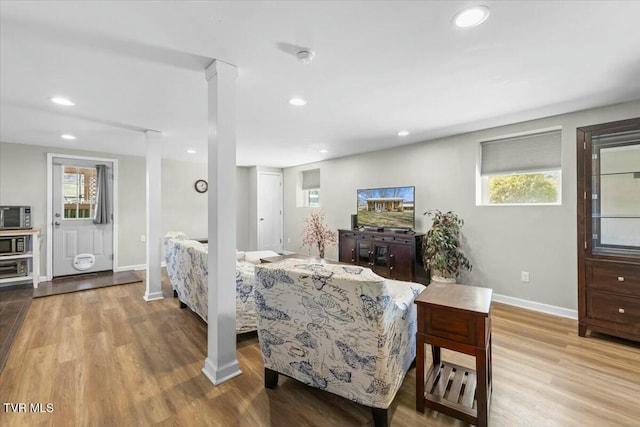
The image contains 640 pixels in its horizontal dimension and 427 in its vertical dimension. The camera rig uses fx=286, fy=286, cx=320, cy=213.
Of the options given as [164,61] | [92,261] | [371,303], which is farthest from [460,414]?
[92,261]

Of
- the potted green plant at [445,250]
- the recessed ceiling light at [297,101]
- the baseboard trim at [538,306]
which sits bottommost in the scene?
the baseboard trim at [538,306]

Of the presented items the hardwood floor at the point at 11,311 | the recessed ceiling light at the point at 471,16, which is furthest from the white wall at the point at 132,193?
the recessed ceiling light at the point at 471,16

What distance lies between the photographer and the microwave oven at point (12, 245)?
13.8 feet

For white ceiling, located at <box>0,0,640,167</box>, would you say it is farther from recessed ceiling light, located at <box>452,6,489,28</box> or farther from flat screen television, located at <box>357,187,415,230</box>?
flat screen television, located at <box>357,187,415,230</box>

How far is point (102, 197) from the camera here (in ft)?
17.4

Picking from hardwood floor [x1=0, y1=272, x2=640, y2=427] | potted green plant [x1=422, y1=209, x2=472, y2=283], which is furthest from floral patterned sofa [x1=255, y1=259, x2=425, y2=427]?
potted green plant [x1=422, y1=209, x2=472, y2=283]

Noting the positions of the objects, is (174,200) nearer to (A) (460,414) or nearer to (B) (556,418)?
(A) (460,414)

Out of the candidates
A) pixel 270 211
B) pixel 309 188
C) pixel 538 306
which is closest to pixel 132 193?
pixel 270 211

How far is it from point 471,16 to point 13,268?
6480mm

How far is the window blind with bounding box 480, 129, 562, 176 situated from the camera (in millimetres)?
3338

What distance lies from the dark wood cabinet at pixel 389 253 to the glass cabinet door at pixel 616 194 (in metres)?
1.95

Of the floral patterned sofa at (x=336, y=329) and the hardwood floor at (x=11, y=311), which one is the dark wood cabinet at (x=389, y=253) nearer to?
the floral patterned sofa at (x=336, y=329)

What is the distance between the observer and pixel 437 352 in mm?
2104

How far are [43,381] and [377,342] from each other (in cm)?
241
